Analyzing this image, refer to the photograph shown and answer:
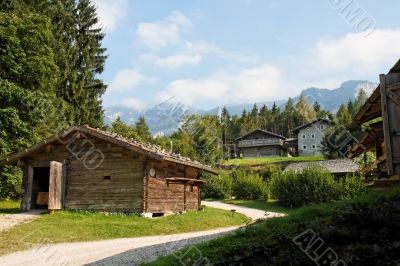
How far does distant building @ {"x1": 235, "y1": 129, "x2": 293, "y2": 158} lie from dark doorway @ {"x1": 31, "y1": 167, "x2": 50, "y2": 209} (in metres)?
62.6

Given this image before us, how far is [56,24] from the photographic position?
38.0 m

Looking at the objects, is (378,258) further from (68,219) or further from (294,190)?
(294,190)

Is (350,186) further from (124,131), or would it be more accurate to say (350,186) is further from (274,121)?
(274,121)

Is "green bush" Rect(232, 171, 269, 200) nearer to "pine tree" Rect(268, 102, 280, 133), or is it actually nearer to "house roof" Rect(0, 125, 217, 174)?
"house roof" Rect(0, 125, 217, 174)

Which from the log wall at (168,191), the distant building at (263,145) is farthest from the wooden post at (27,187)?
the distant building at (263,145)

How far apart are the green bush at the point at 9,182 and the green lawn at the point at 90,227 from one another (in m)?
9.23

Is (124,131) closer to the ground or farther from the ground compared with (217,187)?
farther from the ground

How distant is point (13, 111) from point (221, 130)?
73702mm

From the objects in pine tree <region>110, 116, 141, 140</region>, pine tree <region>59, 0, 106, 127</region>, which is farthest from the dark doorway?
pine tree <region>110, 116, 141, 140</region>

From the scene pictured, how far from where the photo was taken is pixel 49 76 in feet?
98.5

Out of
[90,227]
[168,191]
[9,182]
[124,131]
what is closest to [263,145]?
[124,131]

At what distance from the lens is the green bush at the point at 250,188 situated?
3988 cm

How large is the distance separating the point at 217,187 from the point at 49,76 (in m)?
20.5

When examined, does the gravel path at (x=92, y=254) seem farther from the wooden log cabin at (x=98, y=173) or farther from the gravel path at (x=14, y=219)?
the wooden log cabin at (x=98, y=173)
